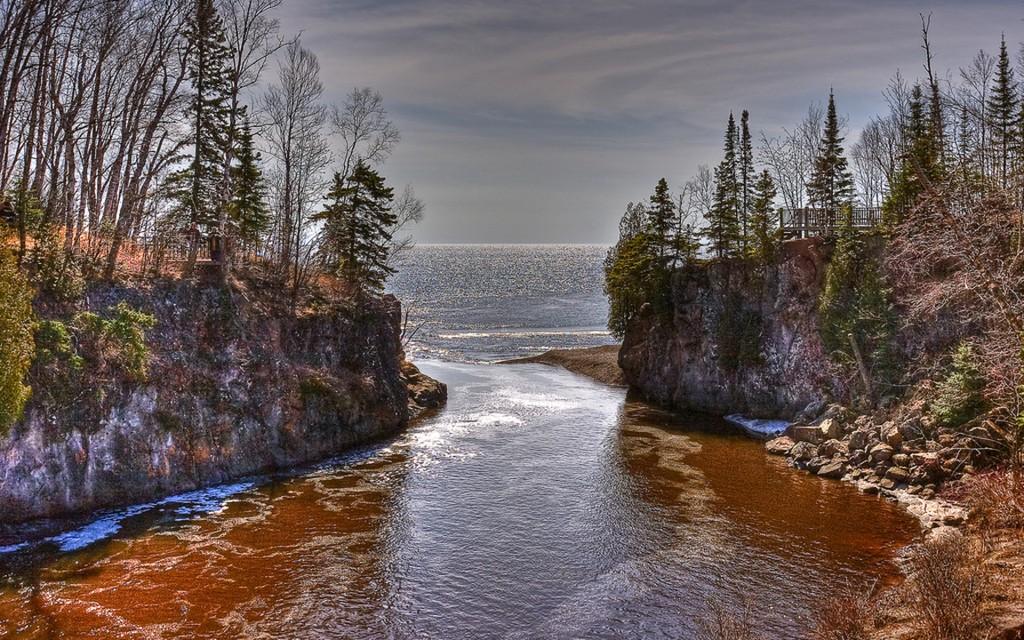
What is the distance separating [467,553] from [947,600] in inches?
481

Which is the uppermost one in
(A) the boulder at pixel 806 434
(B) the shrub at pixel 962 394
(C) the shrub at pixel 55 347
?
(C) the shrub at pixel 55 347

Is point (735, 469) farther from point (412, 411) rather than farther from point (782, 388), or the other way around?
point (412, 411)

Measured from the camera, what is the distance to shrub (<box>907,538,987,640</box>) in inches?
398

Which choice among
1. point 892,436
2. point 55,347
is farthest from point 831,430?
point 55,347

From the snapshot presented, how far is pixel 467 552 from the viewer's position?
18844mm

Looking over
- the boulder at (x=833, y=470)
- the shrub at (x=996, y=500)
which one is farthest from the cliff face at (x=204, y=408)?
the shrub at (x=996, y=500)

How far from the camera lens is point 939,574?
452 inches

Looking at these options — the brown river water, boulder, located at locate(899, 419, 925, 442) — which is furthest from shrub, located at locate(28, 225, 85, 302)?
boulder, located at locate(899, 419, 925, 442)

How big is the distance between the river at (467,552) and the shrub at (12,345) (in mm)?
4088

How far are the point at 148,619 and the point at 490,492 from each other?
12395 mm

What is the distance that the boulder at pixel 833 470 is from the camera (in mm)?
25781

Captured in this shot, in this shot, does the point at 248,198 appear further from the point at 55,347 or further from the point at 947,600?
the point at 947,600

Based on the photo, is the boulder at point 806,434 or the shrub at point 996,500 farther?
the boulder at point 806,434

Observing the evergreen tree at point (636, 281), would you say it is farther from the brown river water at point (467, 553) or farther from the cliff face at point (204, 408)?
the cliff face at point (204, 408)
